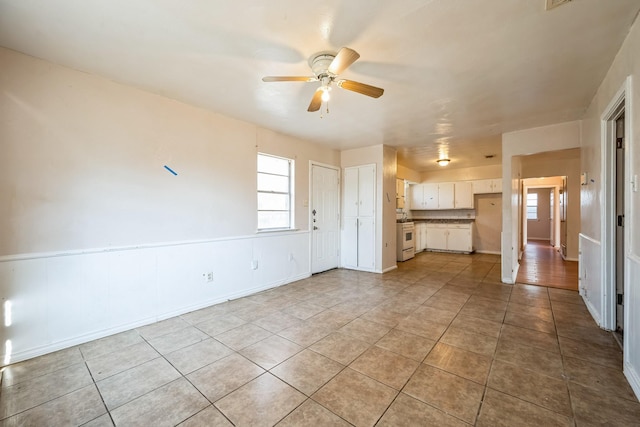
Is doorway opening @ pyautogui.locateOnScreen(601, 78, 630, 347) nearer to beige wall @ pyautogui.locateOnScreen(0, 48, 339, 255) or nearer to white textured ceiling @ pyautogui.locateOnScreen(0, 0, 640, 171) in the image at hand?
white textured ceiling @ pyautogui.locateOnScreen(0, 0, 640, 171)

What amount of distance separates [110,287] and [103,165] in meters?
1.23

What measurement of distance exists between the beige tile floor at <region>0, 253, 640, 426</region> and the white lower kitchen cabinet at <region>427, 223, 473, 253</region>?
4.15 metres

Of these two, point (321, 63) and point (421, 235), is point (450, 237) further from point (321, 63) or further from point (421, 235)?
point (321, 63)

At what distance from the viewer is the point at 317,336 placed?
8.29ft

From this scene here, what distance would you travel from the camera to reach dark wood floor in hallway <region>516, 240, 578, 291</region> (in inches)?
169

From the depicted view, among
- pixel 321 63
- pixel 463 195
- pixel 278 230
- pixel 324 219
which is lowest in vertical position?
pixel 278 230

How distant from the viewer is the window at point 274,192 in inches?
165

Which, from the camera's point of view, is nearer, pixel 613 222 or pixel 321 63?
pixel 321 63

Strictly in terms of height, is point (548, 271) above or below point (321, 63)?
below

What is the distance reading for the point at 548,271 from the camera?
511cm

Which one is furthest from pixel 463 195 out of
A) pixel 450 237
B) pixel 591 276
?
pixel 591 276

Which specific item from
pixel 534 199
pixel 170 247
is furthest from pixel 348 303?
pixel 534 199

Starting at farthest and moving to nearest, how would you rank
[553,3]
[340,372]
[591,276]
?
[591,276] < [340,372] < [553,3]

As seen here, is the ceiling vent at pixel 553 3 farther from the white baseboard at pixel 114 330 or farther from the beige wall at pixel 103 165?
the white baseboard at pixel 114 330
